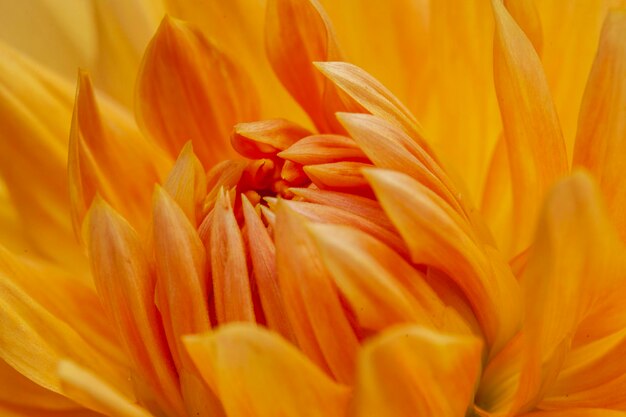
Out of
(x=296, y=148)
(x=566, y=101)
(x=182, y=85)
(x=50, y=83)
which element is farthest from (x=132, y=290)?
(x=566, y=101)

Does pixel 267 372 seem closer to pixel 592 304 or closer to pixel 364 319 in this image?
pixel 364 319

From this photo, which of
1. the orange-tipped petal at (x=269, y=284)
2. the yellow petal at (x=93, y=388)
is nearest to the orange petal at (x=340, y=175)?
the orange-tipped petal at (x=269, y=284)

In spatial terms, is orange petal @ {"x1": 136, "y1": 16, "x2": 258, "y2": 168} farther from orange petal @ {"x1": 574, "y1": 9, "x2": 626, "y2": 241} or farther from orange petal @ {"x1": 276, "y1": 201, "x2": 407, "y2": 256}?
orange petal @ {"x1": 574, "y1": 9, "x2": 626, "y2": 241}

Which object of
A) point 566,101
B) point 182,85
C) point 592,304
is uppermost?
point 182,85

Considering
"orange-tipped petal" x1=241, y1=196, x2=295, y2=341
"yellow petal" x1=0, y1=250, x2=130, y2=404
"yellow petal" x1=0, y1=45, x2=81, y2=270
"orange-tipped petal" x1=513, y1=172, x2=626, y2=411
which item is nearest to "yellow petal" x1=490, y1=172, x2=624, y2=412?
"orange-tipped petal" x1=513, y1=172, x2=626, y2=411

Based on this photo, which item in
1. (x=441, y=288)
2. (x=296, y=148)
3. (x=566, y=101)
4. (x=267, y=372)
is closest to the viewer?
(x=267, y=372)

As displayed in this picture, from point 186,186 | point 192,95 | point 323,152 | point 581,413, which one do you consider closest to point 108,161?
point 192,95
